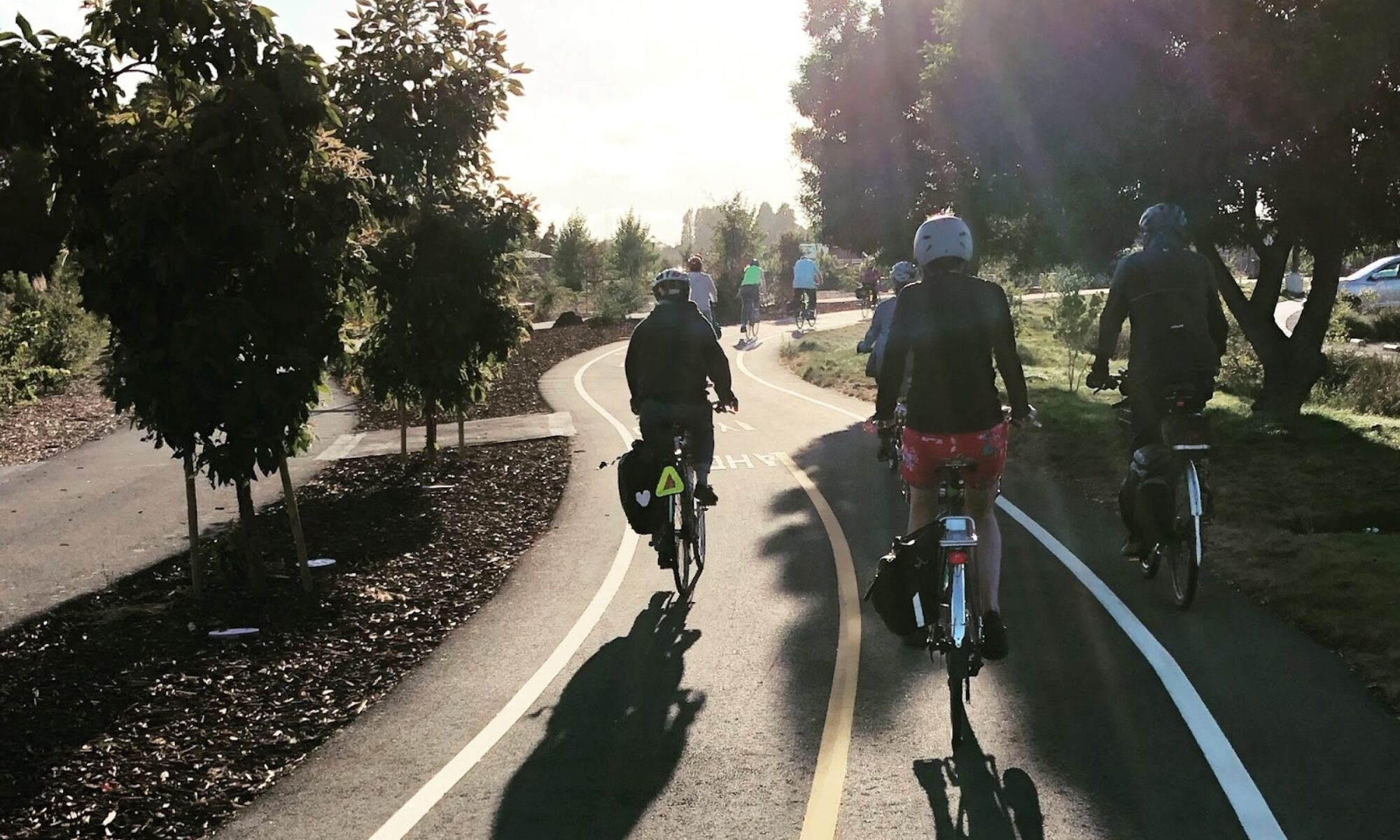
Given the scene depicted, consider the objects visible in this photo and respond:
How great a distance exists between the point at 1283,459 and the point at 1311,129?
4.42 metres

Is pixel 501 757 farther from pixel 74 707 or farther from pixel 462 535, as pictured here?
pixel 462 535

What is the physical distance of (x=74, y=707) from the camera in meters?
7.07

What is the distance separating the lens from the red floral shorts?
6090 mm

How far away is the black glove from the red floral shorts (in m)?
2.46

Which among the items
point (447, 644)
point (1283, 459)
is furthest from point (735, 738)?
point (1283, 459)

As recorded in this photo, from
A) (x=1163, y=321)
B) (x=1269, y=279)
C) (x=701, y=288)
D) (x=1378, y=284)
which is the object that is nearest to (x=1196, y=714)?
(x=1163, y=321)

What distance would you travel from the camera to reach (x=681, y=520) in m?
9.03

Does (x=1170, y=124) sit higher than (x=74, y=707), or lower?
higher

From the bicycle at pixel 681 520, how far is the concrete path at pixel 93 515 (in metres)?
2.95

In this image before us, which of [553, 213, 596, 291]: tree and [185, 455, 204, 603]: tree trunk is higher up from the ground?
[553, 213, 596, 291]: tree

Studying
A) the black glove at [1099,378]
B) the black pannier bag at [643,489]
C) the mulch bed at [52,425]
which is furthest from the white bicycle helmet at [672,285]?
the mulch bed at [52,425]

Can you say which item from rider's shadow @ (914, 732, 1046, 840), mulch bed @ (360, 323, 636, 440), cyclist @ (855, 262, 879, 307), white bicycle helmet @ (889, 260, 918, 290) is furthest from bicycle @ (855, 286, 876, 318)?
rider's shadow @ (914, 732, 1046, 840)

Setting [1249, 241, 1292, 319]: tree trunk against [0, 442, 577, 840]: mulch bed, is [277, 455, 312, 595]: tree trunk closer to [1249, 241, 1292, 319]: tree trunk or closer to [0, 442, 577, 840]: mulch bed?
[0, 442, 577, 840]: mulch bed

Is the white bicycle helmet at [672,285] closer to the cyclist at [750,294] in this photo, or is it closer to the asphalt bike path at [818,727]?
the asphalt bike path at [818,727]
